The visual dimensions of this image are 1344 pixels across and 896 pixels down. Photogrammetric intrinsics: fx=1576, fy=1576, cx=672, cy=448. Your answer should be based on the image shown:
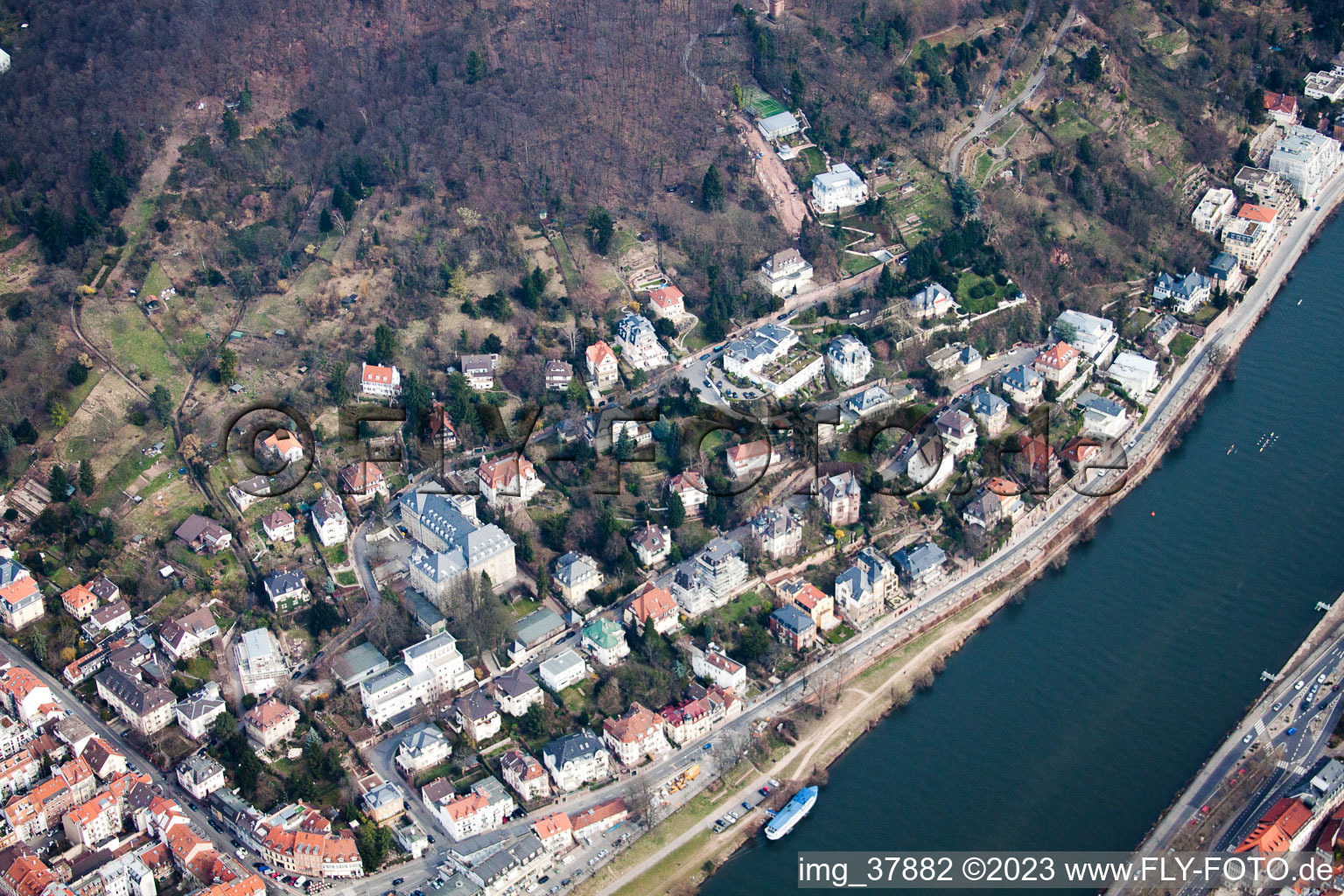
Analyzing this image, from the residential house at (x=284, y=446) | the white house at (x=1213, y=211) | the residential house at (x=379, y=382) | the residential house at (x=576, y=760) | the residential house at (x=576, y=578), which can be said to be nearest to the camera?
the residential house at (x=576, y=760)

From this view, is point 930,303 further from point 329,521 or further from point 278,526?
point 278,526

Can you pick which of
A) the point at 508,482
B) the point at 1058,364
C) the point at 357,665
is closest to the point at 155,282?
the point at 508,482

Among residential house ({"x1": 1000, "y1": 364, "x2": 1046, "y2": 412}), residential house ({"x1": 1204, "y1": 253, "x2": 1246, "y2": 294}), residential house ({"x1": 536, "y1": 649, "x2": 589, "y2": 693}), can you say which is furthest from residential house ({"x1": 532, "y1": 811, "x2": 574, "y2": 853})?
residential house ({"x1": 1204, "y1": 253, "x2": 1246, "y2": 294})

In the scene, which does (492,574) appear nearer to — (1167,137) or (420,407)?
(420,407)

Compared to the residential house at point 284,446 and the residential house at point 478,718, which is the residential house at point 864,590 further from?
the residential house at point 284,446

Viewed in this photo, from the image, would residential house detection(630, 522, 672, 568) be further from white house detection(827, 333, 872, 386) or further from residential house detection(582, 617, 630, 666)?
white house detection(827, 333, 872, 386)

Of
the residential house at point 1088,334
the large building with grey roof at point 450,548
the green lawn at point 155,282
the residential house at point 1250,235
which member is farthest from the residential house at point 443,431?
the residential house at point 1250,235
